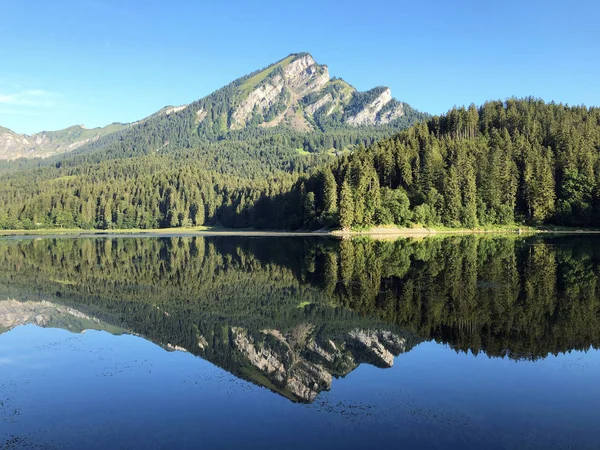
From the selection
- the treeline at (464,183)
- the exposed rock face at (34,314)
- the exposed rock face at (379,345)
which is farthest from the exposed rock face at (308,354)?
the treeline at (464,183)

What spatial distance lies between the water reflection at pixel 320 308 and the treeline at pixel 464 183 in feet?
229

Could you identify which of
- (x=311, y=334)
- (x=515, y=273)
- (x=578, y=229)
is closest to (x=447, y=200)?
(x=578, y=229)

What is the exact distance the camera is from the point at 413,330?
25828 millimetres

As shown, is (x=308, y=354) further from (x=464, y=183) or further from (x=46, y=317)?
(x=464, y=183)

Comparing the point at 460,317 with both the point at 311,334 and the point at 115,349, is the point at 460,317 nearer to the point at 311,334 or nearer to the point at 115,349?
the point at 311,334

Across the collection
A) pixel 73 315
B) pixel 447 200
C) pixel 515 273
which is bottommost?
pixel 73 315

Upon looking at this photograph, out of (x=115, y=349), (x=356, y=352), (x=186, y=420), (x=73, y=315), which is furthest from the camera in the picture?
(x=73, y=315)

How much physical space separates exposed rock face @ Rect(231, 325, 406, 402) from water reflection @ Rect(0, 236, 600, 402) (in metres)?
0.06

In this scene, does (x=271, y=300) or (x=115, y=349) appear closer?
(x=115, y=349)

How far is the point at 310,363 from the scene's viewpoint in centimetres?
2131

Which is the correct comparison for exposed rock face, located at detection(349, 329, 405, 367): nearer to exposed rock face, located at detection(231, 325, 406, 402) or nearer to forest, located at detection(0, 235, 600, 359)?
exposed rock face, located at detection(231, 325, 406, 402)

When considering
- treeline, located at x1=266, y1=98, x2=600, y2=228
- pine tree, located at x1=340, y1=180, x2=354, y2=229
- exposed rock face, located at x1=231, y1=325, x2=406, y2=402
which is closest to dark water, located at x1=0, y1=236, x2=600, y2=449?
exposed rock face, located at x1=231, y1=325, x2=406, y2=402

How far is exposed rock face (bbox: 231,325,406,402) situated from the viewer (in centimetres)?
1938

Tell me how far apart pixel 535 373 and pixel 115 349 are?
21552 mm
